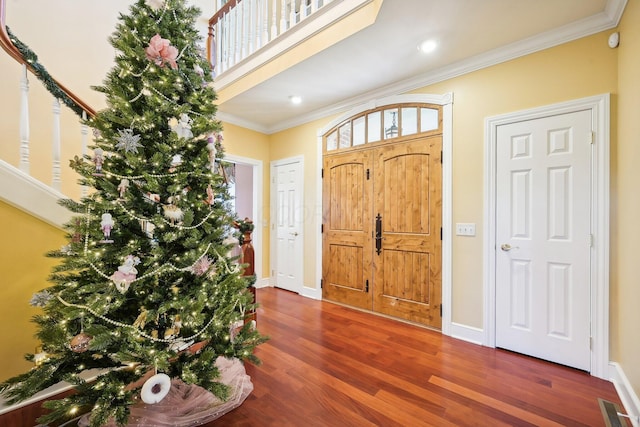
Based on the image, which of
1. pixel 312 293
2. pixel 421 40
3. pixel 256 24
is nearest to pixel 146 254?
pixel 421 40

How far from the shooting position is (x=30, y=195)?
159 centimetres

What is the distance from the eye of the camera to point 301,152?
3.96m

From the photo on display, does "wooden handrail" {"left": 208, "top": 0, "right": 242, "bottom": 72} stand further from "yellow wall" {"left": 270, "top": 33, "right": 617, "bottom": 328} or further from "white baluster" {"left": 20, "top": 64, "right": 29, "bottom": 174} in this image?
"yellow wall" {"left": 270, "top": 33, "right": 617, "bottom": 328}

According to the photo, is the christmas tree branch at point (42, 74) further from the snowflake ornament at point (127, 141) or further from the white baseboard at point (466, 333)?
the white baseboard at point (466, 333)

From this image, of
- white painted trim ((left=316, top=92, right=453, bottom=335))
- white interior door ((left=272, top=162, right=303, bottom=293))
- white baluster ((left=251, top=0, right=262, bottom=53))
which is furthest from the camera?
white interior door ((left=272, top=162, right=303, bottom=293))

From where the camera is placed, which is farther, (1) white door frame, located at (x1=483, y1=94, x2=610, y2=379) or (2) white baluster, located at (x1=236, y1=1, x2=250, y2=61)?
(2) white baluster, located at (x1=236, y1=1, x2=250, y2=61)

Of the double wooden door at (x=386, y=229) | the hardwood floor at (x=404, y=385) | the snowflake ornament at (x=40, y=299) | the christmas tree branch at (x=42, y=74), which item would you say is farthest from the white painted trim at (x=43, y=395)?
the double wooden door at (x=386, y=229)

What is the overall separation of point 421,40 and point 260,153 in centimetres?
285

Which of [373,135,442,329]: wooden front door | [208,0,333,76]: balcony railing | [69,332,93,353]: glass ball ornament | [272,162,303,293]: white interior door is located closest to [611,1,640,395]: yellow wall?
[373,135,442,329]: wooden front door

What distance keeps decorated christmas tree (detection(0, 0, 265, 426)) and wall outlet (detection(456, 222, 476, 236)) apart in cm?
209

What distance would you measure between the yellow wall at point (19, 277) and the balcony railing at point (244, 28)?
2.58 metres

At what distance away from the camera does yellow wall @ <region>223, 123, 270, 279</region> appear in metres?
4.01

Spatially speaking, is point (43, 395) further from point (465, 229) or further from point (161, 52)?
point (465, 229)

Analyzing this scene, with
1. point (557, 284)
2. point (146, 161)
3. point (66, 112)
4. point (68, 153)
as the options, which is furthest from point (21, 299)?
point (557, 284)
